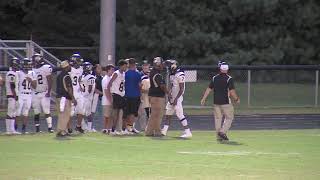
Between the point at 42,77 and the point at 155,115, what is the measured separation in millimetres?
3586

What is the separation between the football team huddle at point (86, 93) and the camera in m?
22.0

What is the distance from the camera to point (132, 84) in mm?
22406

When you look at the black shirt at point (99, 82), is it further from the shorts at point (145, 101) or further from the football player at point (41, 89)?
the football player at point (41, 89)

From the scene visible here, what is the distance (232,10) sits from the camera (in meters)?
47.6

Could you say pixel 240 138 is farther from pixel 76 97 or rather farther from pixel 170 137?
pixel 76 97

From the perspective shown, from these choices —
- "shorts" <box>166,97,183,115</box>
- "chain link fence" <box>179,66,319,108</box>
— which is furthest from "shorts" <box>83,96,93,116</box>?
"chain link fence" <box>179,66,319,108</box>

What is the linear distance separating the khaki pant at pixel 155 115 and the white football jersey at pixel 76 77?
2.21 m

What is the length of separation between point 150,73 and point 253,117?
10560 millimetres

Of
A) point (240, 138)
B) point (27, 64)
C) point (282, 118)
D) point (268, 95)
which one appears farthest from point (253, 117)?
point (27, 64)

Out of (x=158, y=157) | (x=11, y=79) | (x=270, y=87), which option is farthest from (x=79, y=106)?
(x=270, y=87)

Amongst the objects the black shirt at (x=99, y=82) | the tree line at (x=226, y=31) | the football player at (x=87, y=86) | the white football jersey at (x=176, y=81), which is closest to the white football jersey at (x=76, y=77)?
the football player at (x=87, y=86)

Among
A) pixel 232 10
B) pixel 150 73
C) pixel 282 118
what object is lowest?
pixel 282 118

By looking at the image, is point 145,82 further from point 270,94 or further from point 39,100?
point 270,94

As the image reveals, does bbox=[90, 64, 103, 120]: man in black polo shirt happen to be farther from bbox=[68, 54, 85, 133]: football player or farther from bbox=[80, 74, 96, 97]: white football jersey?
bbox=[68, 54, 85, 133]: football player
